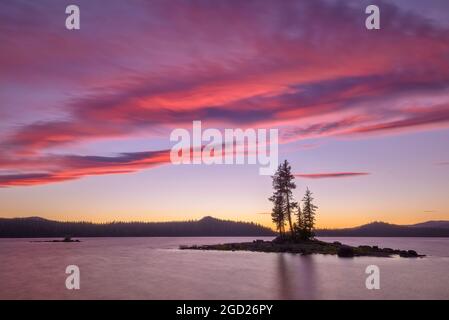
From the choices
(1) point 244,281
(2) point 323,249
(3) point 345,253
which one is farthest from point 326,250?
(1) point 244,281

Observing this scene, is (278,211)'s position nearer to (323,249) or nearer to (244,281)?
(323,249)

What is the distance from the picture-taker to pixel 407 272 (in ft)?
178

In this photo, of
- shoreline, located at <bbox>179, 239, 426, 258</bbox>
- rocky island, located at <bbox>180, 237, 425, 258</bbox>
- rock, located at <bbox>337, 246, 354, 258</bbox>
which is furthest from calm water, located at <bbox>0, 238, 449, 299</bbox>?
rocky island, located at <bbox>180, 237, 425, 258</bbox>

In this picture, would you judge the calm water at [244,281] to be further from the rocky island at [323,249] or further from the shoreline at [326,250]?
the rocky island at [323,249]

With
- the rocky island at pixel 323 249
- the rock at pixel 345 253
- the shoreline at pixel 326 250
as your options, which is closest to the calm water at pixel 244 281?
the rock at pixel 345 253

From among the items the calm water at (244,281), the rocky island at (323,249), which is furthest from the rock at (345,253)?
the calm water at (244,281)

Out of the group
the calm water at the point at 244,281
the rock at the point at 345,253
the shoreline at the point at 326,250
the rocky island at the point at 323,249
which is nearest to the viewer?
the calm water at the point at 244,281

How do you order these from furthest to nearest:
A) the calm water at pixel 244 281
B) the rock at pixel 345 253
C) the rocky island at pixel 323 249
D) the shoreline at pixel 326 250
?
1. the rocky island at pixel 323 249
2. the shoreline at pixel 326 250
3. the rock at pixel 345 253
4. the calm water at pixel 244 281

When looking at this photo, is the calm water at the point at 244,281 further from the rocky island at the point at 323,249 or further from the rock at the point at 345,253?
the rocky island at the point at 323,249

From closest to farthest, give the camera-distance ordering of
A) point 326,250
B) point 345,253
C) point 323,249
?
point 345,253 → point 326,250 → point 323,249

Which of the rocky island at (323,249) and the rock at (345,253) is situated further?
the rocky island at (323,249)

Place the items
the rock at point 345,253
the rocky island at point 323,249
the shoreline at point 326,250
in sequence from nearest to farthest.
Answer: the rock at point 345,253
the shoreline at point 326,250
the rocky island at point 323,249

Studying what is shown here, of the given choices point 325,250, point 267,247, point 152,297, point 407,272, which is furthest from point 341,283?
point 267,247

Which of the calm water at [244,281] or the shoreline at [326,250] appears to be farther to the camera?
the shoreline at [326,250]
